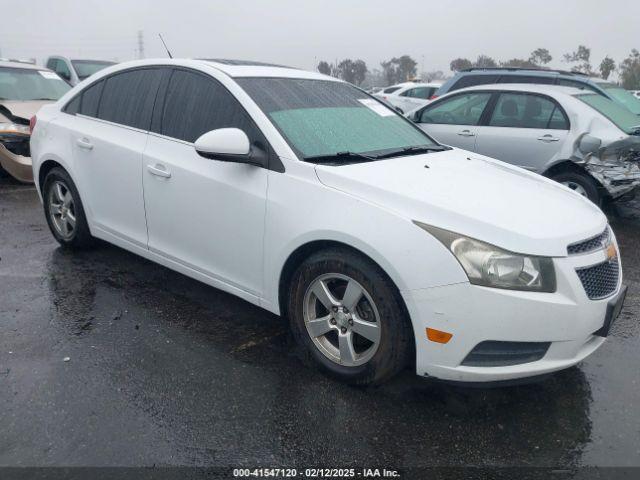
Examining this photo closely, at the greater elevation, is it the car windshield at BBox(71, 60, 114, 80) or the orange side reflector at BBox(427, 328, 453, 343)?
the orange side reflector at BBox(427, 328, 453, 343)

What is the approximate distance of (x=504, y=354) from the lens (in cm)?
265

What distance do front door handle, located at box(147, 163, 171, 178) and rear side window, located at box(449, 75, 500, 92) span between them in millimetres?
7798

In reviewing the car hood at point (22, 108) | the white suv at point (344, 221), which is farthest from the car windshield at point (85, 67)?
the white suv at point (344, 221)

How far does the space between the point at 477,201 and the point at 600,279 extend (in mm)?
717

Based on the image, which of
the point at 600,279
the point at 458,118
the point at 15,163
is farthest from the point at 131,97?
the point at 458,118

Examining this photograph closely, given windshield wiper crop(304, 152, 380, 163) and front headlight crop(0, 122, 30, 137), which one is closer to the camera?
windshield wiper crop(304, 152, 380, 163)

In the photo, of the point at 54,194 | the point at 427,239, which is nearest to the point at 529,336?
the point at 427,239

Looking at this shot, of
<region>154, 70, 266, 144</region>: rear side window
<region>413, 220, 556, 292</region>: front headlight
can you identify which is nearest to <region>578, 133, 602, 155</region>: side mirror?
<region>413, 220, 556, 292</region>: front headlight

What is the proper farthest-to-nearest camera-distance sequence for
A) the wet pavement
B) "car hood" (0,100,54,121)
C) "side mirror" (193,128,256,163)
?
"car hood" (0,100,54,121) → "side mirror" (193,128,256,163) → the wet pavement

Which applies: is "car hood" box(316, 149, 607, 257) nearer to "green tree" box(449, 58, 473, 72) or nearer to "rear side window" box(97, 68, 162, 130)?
"rear side window" box(97, 68, 162, 130)

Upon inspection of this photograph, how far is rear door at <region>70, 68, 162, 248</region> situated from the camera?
401 centimetres

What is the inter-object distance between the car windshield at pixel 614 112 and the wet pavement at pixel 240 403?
3676 mm

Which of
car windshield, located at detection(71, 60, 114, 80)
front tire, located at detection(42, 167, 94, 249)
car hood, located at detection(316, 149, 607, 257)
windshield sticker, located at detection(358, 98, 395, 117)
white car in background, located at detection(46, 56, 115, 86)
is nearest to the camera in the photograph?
car hood, located at detection(316, 149, 607, 257)

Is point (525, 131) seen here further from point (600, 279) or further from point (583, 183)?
point (600, 279)
